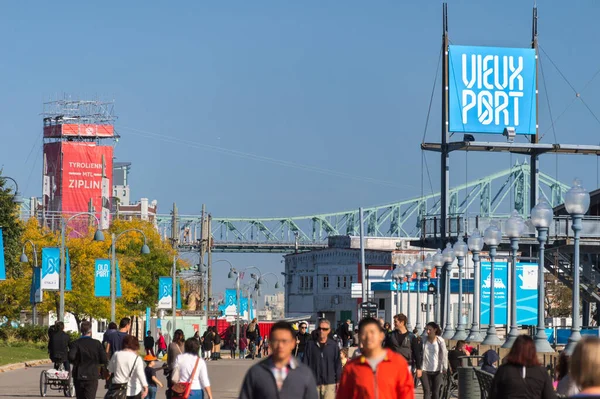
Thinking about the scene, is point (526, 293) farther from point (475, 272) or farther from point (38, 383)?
point (38, 383)

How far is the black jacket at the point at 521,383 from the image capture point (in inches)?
427

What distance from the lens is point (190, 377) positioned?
15.1m

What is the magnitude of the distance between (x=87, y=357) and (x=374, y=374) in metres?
10.8

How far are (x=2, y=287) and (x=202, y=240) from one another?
26.8 meters

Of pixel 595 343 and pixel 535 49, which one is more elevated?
pixel 535 49

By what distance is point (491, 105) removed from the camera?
56719 millimetres

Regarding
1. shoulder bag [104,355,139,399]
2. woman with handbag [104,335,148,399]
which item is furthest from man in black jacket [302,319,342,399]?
shoulder bag [104,355,139,399]

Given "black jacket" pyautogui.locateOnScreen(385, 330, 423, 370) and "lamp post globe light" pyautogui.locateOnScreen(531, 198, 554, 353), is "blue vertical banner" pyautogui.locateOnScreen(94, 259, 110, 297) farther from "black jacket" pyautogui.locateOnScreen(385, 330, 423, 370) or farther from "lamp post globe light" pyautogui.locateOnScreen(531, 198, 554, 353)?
"lamp post globe light" pyautogui.locateOnScreen(531, 198, 554, 353)

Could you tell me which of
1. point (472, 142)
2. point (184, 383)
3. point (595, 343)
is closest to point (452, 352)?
point (184, 383)

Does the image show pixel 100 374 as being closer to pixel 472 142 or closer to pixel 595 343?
pixel 595 343

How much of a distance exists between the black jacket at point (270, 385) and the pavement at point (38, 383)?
59.3 ft

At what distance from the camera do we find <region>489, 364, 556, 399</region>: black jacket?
427 inches

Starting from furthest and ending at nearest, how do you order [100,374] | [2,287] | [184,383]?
[2,287] < [100,374] < [184,383]

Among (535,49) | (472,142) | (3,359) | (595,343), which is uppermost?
(535,49)
